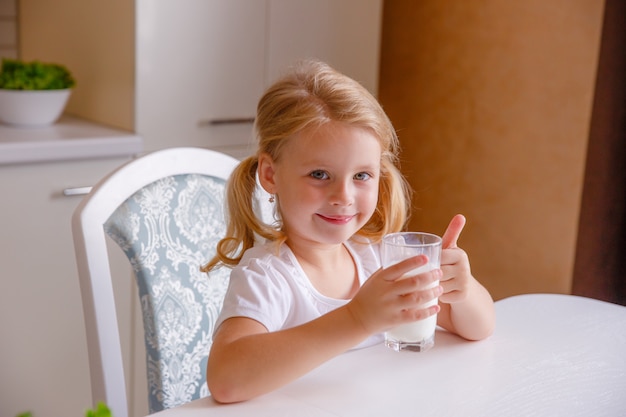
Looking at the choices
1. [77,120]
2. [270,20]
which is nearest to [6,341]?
[77,120]

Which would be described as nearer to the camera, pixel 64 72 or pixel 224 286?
pixel 224 286

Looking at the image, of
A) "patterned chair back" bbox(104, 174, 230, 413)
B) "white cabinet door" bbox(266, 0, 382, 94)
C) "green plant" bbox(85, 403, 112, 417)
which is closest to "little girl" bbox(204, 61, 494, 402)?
"patterned chair back" bbox(104, 174, 230, 413)

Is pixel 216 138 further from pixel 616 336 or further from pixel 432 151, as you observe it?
pixel 616 336

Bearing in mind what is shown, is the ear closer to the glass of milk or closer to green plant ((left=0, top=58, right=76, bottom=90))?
the glass of milk

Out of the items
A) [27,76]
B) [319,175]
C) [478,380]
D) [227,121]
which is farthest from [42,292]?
[478,380]

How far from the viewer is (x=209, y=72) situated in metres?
2.50

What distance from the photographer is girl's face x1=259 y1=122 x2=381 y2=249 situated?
125 cm

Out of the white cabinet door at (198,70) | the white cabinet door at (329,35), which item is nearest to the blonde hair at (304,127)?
the white cabinet door at (198,70)

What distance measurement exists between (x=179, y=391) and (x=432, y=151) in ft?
5.49

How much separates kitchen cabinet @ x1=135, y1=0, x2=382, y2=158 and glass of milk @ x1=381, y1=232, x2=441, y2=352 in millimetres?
1163

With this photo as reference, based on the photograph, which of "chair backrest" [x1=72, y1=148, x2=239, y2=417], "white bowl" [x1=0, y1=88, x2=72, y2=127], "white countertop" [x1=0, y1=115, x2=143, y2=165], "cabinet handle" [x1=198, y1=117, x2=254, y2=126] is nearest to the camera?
"chair backrest" [x1=72, y1=148, x2=239, y2=417]

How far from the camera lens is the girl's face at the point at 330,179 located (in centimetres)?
125

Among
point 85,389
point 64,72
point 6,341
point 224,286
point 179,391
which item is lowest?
point 85,389

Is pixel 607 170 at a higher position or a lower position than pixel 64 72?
lower
